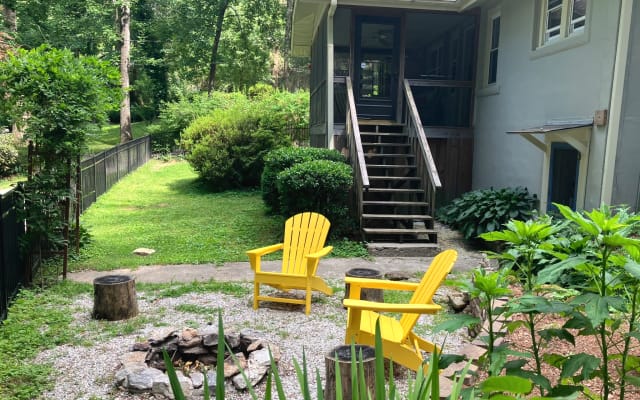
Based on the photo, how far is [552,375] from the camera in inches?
111

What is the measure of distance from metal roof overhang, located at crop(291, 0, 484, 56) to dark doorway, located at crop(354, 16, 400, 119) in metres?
1.03

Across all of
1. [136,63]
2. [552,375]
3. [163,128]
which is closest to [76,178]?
[552,375]

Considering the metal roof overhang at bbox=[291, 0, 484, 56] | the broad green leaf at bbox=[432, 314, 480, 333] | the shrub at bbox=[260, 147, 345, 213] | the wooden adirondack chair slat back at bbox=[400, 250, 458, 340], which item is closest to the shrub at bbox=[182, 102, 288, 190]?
the metal roof overhang at bbox=[291, 0, 484, 56]

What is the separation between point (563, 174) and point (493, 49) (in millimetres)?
3661

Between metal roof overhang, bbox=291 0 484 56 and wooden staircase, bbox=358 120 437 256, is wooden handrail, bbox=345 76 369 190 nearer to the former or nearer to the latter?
wooden staircase, bbox=358 120 437 256

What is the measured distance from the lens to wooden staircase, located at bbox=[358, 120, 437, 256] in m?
7.41

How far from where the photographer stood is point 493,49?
31.4ft

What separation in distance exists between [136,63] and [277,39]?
8.26m

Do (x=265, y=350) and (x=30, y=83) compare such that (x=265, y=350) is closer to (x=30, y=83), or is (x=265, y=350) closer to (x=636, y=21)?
(x=30, y=83)

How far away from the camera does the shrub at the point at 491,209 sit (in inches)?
296

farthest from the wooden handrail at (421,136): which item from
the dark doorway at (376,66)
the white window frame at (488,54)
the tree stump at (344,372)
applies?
the tree stump at (344,372)

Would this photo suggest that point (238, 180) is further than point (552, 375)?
Yes

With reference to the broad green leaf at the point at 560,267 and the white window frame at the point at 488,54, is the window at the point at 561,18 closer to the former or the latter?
the white window frame at the point at 488,54

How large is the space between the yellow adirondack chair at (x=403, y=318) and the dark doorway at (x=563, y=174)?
174 inches
